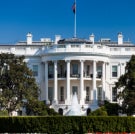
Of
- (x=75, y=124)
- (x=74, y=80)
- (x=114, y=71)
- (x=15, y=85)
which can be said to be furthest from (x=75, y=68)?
(x=75, y=124)

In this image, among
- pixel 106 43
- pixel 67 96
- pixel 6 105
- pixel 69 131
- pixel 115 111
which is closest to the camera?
pixel 69 131

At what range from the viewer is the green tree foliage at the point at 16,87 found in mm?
72562

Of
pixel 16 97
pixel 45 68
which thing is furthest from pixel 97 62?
pixel 16 97

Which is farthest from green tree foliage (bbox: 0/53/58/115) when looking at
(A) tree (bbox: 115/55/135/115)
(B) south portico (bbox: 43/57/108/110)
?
(B) south portico (bbox: 43/57/108/110)

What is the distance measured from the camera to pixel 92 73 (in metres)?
89.4

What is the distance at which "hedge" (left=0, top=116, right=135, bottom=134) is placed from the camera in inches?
1957

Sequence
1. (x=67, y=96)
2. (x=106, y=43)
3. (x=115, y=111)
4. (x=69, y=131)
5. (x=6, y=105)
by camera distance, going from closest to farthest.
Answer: (x=69, y=131)
(x=6, y=105)
(x=115, y=111)
(x=67, y=96)
(x=106, y=43)

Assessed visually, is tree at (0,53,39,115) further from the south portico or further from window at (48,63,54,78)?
window at (48,63,54,78)

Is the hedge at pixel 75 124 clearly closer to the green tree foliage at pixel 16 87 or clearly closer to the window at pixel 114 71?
the green tree foliage at pixel 16 87

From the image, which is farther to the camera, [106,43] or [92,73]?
[106,43]

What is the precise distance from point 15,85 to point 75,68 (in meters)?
17.8

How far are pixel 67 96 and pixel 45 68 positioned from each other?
5713 mm

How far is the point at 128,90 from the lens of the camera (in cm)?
7712

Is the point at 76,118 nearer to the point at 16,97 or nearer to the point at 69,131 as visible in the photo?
the point at 69,131
